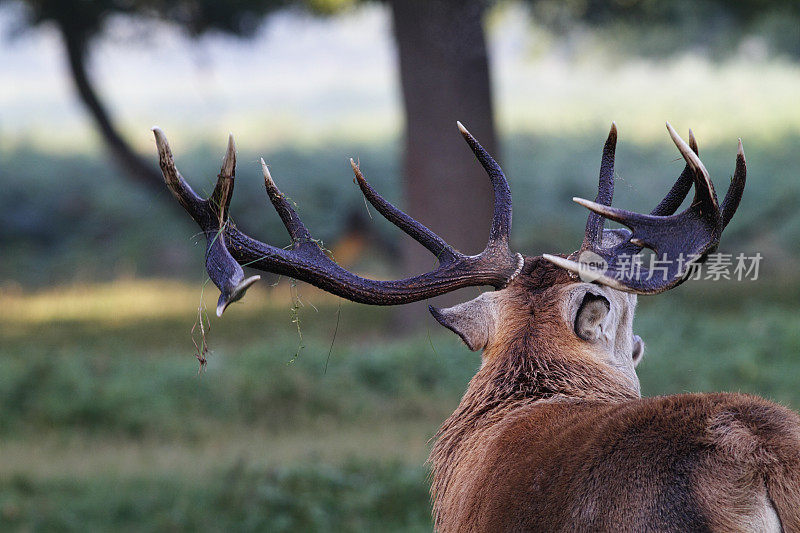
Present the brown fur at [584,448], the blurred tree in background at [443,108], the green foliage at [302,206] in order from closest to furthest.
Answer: the brown fur at [584,448] → the blurred tree in background at [443,108] → the green foliage at [302,206]

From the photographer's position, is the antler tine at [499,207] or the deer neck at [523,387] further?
the antler tine at [499,207]

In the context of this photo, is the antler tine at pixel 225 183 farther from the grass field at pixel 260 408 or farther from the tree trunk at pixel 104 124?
the tree trunk at pixel 104 124

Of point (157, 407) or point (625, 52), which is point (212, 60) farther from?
point (625, 52)

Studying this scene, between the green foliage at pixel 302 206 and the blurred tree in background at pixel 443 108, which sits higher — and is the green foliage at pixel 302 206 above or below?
below

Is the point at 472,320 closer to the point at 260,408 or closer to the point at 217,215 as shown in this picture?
the point at 217,215

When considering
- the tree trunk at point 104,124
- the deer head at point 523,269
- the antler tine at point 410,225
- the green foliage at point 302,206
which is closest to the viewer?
the deer head at point 523,269

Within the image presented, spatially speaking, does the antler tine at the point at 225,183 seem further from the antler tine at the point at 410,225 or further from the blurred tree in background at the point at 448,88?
the blurred tree in background at the point at 448,88

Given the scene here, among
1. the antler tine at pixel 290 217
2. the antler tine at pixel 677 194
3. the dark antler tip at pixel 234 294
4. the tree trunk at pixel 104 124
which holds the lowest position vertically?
the tree trunk at pixel 104 124

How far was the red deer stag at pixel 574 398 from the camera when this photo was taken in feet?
7.22

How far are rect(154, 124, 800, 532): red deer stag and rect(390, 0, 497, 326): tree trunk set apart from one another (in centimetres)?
657

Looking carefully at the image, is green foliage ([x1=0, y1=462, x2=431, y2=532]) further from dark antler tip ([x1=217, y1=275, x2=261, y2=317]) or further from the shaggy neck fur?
dark antler tip ([x1=217, y1=275, x2=261, y2=317])

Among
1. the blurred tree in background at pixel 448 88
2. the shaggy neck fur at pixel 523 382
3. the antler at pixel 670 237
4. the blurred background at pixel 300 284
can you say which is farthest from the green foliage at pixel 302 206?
the antler at pixel 670 237

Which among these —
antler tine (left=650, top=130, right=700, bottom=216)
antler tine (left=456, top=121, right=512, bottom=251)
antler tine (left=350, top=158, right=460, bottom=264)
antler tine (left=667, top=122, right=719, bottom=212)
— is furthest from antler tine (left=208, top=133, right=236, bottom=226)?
antler tine (left=650, top=130, right=700, bottom=216)

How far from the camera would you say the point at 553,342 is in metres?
3.09
